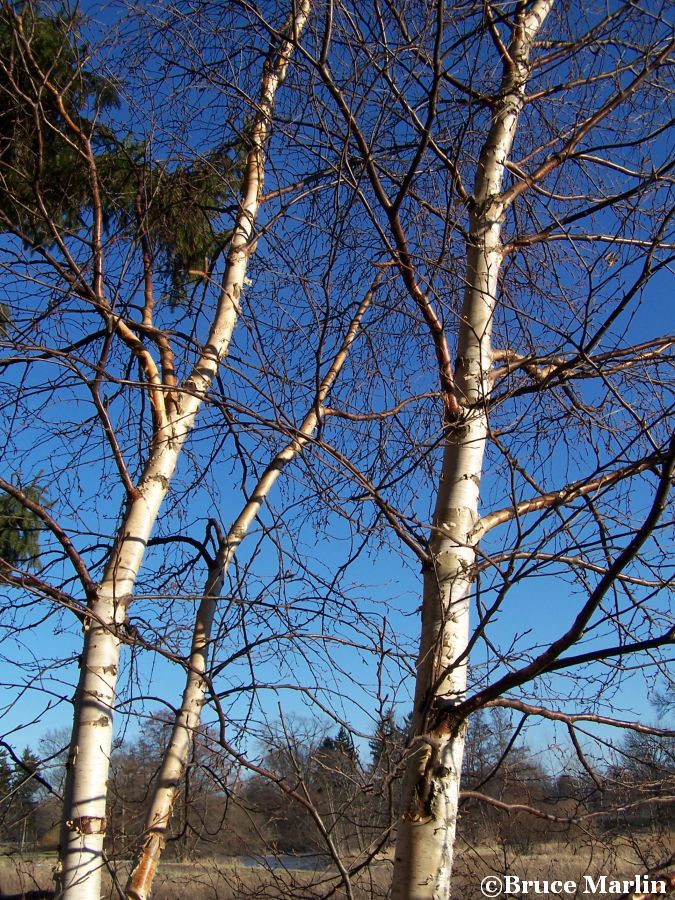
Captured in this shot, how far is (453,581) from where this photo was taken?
221 cm

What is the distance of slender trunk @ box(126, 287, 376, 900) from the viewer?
2.82 meters

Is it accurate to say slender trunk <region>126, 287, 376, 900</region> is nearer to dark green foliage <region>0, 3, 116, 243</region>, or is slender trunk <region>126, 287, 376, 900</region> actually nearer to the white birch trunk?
the white birch trunk

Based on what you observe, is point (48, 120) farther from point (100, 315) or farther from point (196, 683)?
point (196, 683)

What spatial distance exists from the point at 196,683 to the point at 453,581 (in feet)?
4.71

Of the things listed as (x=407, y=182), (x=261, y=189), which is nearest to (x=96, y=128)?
(x=261, y=189)

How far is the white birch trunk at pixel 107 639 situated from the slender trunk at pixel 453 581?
0.81 m

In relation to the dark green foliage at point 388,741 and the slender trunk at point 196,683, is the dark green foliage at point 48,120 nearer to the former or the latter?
the slender trunk at point 196,683

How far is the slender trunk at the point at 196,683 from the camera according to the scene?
9.27 feet

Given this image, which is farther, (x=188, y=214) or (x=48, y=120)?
(x=188, y=214)

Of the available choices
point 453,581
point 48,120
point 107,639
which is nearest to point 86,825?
point 107,639

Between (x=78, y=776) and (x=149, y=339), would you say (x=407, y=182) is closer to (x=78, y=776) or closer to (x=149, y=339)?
(x=149, y=339)

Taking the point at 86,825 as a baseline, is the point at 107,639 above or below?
above

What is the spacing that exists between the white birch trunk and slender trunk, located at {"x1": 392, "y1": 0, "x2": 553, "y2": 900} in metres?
0.81

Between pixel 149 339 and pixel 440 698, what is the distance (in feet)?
6.37
